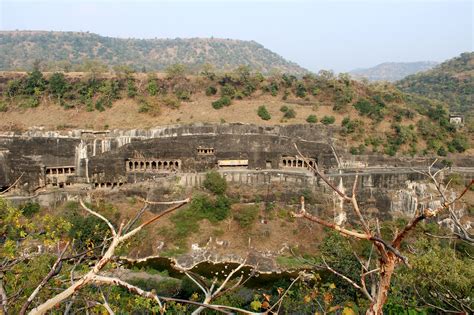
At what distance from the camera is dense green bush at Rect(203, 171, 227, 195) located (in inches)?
798

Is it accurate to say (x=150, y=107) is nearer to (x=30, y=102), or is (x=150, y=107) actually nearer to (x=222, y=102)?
(x=222, y=102)

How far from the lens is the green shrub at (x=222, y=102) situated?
29.5 m

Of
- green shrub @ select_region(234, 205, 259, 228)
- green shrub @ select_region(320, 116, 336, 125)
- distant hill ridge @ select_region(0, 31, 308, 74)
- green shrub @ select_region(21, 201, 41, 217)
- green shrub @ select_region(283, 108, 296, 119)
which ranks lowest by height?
green shrub @ select_region(234, 205, 259, 228)

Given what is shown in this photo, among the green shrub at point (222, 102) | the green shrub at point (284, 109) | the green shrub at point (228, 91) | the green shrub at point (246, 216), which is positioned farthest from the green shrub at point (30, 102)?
the green shrub at point (246, 216)

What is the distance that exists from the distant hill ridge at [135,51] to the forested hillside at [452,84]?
29657mm

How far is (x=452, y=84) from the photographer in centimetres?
4803

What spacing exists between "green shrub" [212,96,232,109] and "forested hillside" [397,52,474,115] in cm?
2374

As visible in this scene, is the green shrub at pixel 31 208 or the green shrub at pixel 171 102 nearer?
the green shrub at pixel 31 208

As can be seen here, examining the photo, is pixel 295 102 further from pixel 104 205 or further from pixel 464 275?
pixel 464 275

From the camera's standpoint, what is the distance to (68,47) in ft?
278

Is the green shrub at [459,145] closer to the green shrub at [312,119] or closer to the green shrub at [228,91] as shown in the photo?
the green shrub at [312,119]

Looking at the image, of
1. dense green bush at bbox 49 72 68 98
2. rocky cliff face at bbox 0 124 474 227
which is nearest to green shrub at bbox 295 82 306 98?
rocky cliff face at bbox 0 124 474 227

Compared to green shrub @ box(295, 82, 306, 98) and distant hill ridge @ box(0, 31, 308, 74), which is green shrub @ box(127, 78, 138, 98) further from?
distant hill ridge @ box(0, 31, 308, 74)

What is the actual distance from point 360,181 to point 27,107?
24085 millimetres
